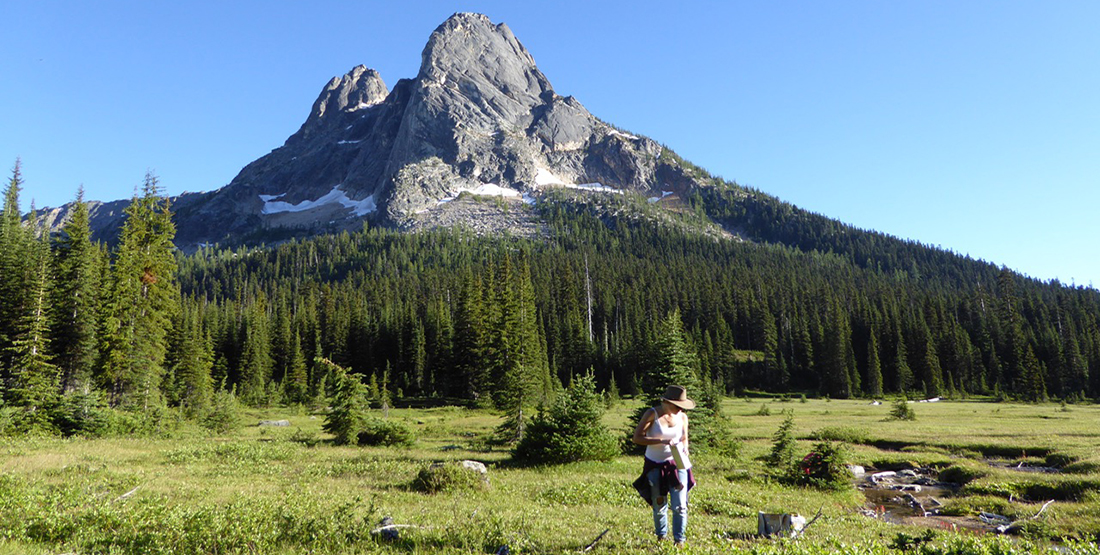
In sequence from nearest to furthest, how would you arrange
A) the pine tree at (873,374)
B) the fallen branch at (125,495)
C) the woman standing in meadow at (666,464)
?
the woman standing in meadow at (666,464)
the fallen branch at (125,495)
the pine tree at (873,374)

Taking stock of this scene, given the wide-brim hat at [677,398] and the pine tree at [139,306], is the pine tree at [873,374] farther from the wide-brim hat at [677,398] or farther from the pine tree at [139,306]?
the pine tree at [139,306]

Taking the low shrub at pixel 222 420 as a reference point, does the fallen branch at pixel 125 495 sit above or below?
above

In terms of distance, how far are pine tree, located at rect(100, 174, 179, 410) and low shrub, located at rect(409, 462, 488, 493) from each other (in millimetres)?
28129

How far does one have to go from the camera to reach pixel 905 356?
89.8m

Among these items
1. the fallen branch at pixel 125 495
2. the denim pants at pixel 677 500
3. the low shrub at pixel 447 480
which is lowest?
the low shrub at pixel 447 480

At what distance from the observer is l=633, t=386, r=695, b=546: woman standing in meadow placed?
327 inches

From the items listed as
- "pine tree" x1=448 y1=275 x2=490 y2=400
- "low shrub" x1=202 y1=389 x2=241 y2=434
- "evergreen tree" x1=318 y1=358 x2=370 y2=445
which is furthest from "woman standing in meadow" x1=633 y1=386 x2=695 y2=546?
"pine tree" x1=448 y1=275 x2=490 y2=400

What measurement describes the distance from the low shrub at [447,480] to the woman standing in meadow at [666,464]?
7521 millimetres

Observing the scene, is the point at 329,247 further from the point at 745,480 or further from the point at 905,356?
the point at 745,480

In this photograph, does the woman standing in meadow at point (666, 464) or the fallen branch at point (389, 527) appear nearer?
the woman standing in meadow at point (666, 464)

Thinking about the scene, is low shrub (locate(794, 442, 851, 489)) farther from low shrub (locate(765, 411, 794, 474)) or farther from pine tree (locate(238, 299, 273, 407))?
pine tree (locate(238, 299, 273, 407))

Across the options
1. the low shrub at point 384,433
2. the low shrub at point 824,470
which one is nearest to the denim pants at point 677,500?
the low shrub at point 824,470

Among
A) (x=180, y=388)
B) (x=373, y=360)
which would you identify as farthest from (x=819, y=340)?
(x=180, y=388)

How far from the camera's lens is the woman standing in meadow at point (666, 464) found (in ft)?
27.3
